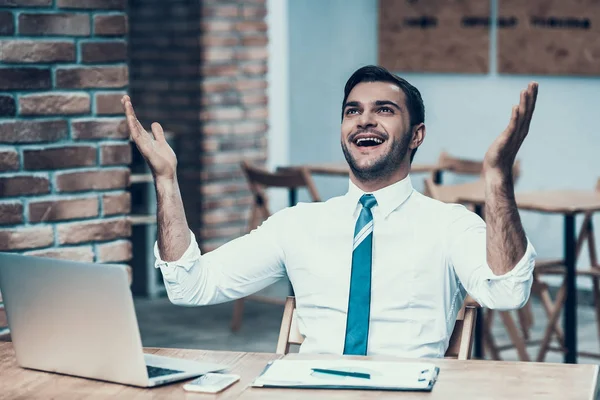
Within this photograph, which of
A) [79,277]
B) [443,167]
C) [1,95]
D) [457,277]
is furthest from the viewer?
[443,167]

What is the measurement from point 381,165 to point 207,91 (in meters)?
4.52

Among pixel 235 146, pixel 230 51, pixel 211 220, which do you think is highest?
pixel 230 51

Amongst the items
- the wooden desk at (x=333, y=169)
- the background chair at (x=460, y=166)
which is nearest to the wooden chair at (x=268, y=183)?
the wooden desk at (x=333, y=169)

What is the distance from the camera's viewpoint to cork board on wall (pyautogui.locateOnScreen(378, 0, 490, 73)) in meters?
6.82

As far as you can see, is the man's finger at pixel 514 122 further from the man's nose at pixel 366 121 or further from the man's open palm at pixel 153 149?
the man's open palm at pixel 153 149

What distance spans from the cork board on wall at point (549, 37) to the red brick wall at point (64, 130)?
3.88m

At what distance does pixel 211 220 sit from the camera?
6.98m

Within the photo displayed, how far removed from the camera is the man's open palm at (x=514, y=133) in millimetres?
2051

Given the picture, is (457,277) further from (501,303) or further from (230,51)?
(230,51)

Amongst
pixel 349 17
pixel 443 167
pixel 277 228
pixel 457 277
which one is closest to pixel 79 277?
pixel 277 228

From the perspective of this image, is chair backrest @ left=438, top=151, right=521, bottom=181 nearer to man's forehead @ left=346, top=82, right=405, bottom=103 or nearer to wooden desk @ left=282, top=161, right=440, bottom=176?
wooden desk @ left=282, top=161, right=440, bottom=176

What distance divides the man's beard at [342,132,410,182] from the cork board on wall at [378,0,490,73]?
440cm

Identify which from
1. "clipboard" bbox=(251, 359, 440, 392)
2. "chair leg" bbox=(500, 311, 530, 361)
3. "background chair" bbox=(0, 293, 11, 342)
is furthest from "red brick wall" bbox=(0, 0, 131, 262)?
"chair leg" bbox=(500, 311, 530, 361)

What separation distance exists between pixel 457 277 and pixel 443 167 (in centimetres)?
367
